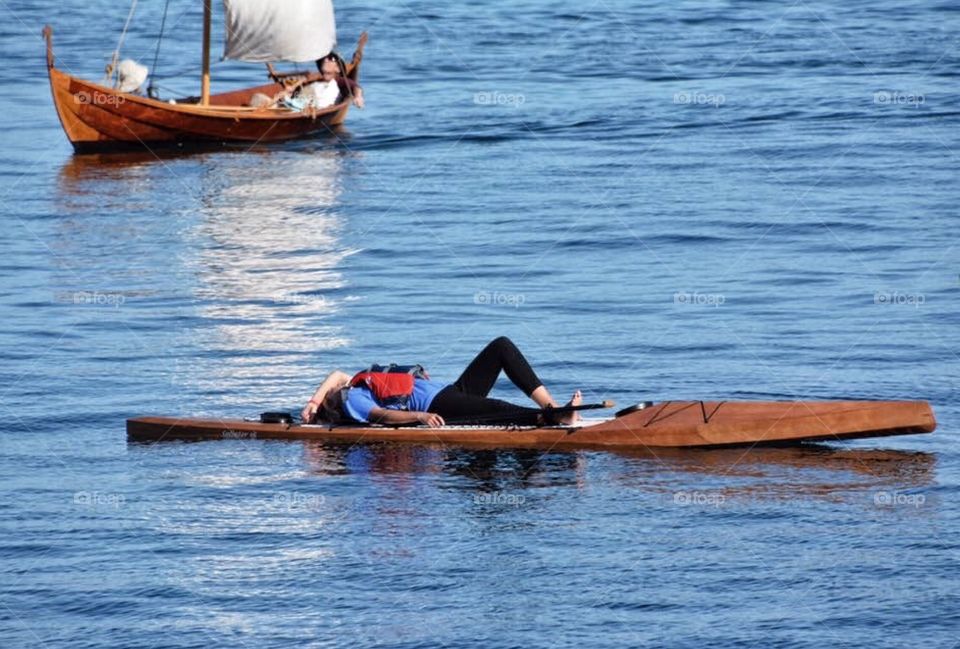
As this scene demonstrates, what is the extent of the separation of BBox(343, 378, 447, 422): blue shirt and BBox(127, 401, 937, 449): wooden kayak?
0.13m

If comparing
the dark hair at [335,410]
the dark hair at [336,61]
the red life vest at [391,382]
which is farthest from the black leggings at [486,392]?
the dark hair at [336,61]

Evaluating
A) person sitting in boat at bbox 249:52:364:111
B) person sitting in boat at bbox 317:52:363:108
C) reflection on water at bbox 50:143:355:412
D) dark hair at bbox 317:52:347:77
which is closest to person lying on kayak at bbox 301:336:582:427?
reflection on water at bbox 50:143:355:412

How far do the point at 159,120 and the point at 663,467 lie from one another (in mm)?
21056

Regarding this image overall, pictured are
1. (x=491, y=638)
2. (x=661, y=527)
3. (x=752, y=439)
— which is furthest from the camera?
(x=752, y=439)

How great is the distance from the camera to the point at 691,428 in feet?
48.4

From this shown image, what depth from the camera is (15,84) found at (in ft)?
137

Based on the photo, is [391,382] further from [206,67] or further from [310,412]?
[206,67]

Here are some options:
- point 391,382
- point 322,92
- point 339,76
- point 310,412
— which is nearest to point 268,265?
point 310,412

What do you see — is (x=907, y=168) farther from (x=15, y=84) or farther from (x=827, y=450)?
(x=15, y=84)

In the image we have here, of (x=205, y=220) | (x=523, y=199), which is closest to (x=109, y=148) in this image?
(x=205, y=220)

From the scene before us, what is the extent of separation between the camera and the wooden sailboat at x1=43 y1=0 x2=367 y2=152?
33344 mm

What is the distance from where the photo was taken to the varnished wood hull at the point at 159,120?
3319 centimetres

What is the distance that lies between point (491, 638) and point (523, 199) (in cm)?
1779

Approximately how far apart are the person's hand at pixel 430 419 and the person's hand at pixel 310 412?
88 centimetres
